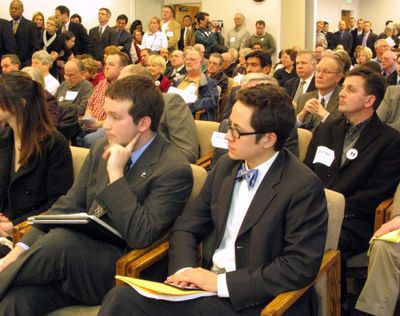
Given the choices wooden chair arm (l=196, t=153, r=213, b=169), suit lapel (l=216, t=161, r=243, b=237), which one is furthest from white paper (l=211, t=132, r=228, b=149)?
suit lapel (l=216, t=161, r=243, b=237)

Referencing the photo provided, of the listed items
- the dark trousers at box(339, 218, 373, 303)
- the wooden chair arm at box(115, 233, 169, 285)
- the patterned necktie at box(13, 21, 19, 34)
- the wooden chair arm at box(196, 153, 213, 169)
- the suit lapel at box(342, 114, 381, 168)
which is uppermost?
the patterned necktie at box(13, 21, 19, 34)

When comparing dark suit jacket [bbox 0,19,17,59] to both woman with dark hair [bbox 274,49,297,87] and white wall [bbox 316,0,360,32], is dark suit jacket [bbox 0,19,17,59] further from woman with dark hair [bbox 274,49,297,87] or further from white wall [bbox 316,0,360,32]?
white wall [bbox 316,0,360,32]

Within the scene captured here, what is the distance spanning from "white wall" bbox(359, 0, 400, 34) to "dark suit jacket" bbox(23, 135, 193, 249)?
17.3 m

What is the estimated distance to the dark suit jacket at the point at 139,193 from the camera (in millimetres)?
2152

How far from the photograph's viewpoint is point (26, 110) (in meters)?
2.78

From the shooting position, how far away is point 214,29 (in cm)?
1216

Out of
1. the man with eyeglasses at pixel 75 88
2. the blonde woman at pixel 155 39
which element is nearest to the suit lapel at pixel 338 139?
the man with eyeglasses at pixel 75 88

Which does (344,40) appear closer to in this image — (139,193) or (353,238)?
(353,238)

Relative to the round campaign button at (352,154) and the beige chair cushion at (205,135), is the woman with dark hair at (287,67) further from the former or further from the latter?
the round campaign button at (352,154)

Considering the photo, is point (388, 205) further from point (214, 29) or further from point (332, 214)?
point (214, 29)

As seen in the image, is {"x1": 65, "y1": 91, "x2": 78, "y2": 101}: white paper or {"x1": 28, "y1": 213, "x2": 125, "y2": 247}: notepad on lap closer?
{"x1": 28, "y1": 213, "x2": 125, "y2": 247}: notepad on lap

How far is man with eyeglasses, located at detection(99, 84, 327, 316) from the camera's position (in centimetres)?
193

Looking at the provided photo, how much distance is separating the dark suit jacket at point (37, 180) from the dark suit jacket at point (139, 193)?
305mm

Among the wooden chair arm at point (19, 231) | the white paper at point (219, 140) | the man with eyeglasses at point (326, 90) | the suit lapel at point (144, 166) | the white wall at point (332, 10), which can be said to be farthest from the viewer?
the white wall at point (332, 10)
